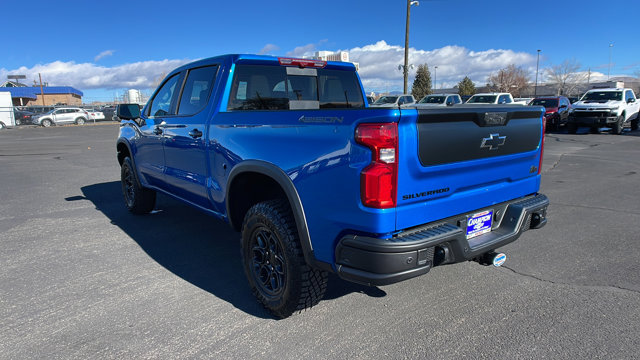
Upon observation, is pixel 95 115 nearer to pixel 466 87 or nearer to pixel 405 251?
pixel 405 251

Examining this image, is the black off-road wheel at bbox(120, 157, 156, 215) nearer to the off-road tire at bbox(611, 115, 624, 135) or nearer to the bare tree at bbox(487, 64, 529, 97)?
the off-road tire at bbox(611, 115, 624, 135)

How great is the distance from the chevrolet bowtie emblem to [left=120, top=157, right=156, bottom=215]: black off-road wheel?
4.46 meters

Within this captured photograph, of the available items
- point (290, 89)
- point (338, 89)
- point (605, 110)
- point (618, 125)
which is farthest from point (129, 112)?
point (618, 125)

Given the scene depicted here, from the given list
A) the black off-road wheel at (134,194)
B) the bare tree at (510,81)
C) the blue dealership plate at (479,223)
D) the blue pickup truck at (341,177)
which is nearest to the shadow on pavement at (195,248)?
the black off-road wheel at (134,194)

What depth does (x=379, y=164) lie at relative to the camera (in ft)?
7.34

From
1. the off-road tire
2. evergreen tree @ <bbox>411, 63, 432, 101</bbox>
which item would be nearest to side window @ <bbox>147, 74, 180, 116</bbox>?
the off-road tire

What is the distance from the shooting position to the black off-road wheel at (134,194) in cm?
557

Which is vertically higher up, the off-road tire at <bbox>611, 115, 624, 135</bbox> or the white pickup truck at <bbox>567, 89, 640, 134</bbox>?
the white pickup truck at <bbox>567, 89, 640, 134</bbox>

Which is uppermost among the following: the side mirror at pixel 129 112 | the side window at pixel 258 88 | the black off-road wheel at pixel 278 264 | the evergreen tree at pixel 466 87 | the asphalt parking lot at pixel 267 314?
the evergreen tree at pixel 466 87

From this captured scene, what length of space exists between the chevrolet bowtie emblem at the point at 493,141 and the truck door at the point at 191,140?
2.30 m

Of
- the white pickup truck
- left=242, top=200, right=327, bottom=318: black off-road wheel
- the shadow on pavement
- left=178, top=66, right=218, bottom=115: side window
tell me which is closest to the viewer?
left=242, top=200, right=327, bottom=318: black off-road wheel

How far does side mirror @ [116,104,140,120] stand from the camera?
502cm

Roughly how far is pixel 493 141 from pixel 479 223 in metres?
0.57

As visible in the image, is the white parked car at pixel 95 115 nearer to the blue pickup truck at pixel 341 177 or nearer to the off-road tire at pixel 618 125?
the blue pickup truck at pixel 341 177
